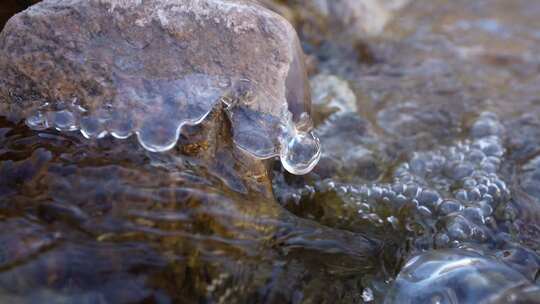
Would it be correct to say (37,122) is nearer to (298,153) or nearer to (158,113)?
(158,113)

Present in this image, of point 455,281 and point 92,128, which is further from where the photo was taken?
point 92,128

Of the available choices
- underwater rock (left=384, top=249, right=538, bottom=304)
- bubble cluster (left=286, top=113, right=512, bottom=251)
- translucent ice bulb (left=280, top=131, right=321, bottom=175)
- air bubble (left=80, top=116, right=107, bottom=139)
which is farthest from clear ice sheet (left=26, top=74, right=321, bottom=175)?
underwater rock (left=384, top=249, right=538, bottom=304)

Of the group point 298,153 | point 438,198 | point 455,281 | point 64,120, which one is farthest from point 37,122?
point 438,198

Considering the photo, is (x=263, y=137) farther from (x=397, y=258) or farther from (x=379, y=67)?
(x=379, y=67)

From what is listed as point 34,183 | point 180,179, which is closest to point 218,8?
→ point 180,179

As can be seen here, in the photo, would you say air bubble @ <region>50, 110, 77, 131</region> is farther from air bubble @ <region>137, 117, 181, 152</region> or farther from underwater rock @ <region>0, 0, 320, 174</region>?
air bubble @ <region>137, 117, 181, 152</region>

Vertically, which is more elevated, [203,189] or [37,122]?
[37,122]
